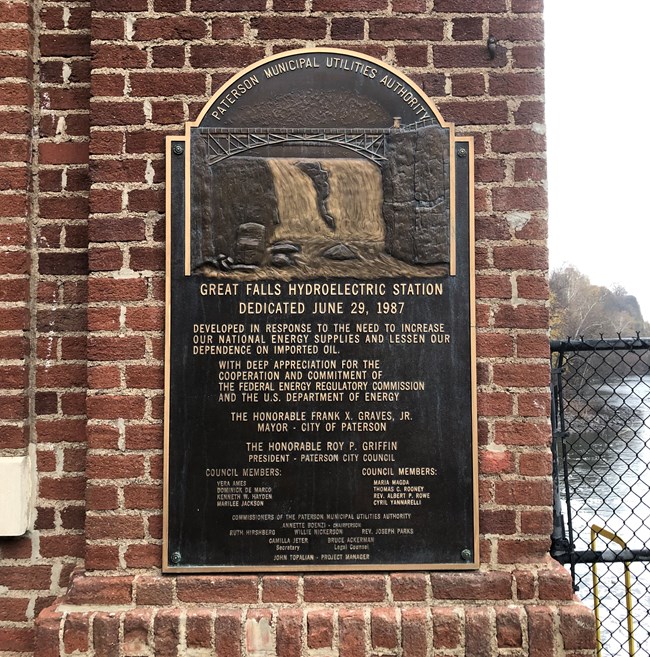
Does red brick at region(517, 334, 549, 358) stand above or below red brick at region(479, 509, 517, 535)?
above

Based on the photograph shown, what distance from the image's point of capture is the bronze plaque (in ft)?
8.96

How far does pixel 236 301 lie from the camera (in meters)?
2.78

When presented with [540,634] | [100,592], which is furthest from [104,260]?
[540,634]

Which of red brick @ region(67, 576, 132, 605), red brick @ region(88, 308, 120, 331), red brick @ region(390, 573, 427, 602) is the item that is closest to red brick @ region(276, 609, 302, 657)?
red brick @ region(390, 573, 427, 602)

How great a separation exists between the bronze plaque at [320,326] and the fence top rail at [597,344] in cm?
80

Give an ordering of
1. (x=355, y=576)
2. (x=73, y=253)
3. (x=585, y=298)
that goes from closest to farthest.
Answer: (x=355, y=576) → (x=73, y=253) → (x=585, y=298)

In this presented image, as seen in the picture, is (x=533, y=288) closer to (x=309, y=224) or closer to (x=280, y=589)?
(x=309, y=224)

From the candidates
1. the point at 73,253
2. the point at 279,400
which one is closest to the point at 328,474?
the point at 279,400

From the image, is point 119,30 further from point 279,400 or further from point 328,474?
point 328,474

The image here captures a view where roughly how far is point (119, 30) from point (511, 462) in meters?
2.62

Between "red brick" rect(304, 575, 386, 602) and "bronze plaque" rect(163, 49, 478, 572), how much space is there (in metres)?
0.07

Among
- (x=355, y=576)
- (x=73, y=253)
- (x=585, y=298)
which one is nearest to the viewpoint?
(x=355, y=576)

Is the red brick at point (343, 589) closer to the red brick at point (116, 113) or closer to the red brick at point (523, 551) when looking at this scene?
the red brick at point (523, 551)

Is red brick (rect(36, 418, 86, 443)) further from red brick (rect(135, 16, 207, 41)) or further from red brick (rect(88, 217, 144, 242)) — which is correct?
red brick (rect(135, 16, 207, 41))
